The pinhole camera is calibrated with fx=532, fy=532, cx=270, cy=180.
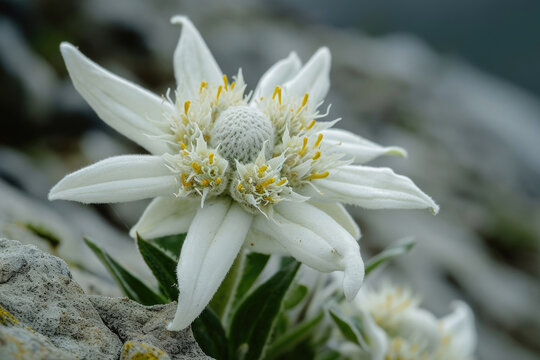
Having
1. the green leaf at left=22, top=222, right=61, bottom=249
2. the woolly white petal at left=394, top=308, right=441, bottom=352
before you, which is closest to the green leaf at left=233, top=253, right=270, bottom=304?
the woolly white petal at left=394, top=308, right=441, bottom=352

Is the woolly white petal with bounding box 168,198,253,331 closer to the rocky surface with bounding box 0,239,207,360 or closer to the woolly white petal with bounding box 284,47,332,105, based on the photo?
the rocky surface with bounding box 0,239,207,360

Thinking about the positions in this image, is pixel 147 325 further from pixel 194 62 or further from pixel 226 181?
pixel 194 62

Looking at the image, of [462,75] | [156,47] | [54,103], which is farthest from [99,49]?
[462,75]

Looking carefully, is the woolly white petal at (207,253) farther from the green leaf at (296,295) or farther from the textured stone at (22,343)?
the green leaf at (296,295)

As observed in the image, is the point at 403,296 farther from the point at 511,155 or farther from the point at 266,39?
the point at 511,155

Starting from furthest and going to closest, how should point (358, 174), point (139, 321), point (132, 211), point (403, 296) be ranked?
1. point (132, 211)
2. point (403, 296)
3. point (358, 174)
4. point (139, 321)

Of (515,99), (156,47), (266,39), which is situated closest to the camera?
(156,47)

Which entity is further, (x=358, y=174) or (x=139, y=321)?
(x=358, y=174)
